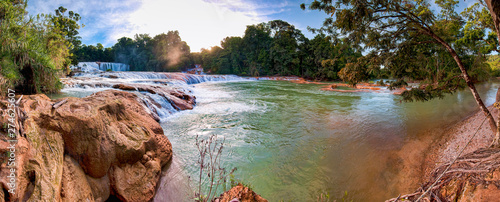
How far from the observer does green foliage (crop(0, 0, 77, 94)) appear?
5863 millimetres

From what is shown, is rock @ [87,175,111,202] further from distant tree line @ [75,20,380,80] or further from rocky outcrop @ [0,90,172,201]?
distant tree line @ [75,20,380,80]

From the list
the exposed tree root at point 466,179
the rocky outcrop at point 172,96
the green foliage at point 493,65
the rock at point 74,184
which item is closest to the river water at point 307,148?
the rocky outcrop at point 172,96

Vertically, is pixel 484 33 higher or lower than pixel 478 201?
higher

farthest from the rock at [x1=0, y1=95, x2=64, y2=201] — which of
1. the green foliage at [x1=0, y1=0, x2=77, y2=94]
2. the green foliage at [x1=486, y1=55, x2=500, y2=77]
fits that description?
the green foliage at [x1=486, y1=55, x2=500, y2=77]

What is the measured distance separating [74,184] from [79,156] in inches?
14.5

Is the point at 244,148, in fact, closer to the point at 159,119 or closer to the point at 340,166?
the point at 340,166

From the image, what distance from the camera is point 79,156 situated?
2248mm

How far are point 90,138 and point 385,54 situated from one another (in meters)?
6.26

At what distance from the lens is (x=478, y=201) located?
1.74 m


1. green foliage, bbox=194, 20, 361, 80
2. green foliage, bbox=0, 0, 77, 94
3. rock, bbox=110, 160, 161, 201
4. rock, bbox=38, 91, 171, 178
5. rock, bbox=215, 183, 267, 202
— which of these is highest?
green foliage, bbox=194, 20, 361, 80

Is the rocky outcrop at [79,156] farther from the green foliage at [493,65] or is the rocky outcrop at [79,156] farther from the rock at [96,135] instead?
the green foliage at [493,65]

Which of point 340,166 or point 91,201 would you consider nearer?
point 91,201

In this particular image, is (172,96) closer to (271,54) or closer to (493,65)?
(271,54)

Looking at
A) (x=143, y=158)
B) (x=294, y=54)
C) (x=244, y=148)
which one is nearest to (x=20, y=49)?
(x=143, y=158)
